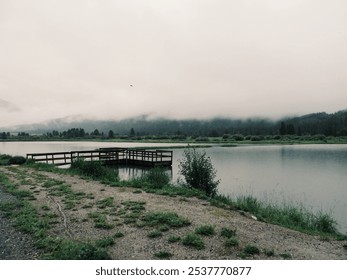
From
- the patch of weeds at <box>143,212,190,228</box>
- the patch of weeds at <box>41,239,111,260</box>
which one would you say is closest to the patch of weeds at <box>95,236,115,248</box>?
the patch of weeds at <box>41,239,111,260</box>

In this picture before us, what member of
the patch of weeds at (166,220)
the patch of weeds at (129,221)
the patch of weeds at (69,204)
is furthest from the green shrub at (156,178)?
the patch of weeds at (129,221)

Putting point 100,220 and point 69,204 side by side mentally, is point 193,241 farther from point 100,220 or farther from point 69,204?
point 69,204

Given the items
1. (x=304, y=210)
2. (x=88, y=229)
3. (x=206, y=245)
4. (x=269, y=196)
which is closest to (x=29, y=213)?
(x=88, y=229)

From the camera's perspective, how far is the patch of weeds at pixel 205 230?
325 inches

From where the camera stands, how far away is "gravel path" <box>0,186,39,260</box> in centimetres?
→ 657

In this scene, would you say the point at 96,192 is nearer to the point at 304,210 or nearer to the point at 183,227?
the point at 183,227

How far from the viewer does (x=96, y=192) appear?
14.7 meters

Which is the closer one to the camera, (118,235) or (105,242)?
(105,242)

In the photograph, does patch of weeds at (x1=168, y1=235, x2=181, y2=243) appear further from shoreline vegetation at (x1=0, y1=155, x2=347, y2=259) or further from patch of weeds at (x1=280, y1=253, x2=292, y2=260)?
patch of weeds at (x1=280, y1=253, x2=292, y2=260)

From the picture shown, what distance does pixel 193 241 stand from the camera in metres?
7.45

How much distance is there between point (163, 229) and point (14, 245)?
12.4ft

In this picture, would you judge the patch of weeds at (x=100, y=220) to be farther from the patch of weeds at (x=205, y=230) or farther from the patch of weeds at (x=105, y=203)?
the patch of weeds at (x=205, y=230)

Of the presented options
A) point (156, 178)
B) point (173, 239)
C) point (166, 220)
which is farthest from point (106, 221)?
point (156, 178)
